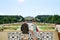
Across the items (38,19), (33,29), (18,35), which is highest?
(38,19)

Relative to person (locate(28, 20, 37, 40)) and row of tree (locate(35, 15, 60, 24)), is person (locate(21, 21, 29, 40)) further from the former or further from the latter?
row of tree (locate(35, 15, 60, 24))

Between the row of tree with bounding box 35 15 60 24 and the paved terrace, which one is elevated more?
the row of tree with bounding box 35 15 60 24

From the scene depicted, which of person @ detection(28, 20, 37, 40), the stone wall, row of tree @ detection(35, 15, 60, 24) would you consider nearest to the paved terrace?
the stone wall

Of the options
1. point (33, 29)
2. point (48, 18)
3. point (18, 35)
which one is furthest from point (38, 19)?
point (18, 35)

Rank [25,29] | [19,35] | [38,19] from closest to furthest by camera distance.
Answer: [25,29], [19,35], [38,19]

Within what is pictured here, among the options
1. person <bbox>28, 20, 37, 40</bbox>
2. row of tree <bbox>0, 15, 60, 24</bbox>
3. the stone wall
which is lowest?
the stone wall

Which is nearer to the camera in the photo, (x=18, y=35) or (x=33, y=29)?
(x=33, y=29)

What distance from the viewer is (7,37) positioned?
11.7 feet

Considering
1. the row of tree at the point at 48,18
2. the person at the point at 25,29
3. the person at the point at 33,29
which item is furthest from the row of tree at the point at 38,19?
the person at the point at 25,29

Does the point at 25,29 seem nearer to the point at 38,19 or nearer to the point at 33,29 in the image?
the point at 33,29

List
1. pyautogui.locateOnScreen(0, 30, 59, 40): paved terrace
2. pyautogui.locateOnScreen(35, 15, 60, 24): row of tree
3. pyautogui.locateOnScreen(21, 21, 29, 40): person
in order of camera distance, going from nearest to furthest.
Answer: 1. pyautogui.locateOnScreen(21, 21, 29, 40): person
2. pyautogui.locateOnScreen(0, 30, 59, 40): paved terrace
3. pyautogui.locateOnScreen(35, 15, 60, 24): row of tree

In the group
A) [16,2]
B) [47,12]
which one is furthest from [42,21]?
[16,2]

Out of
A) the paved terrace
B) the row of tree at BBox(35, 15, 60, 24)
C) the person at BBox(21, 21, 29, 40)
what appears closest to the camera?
the person at BBox(21, 21, 29, 40)

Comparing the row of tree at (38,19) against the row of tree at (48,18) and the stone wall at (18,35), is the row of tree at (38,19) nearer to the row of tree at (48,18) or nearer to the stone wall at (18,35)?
the row of tree at (48,18)
